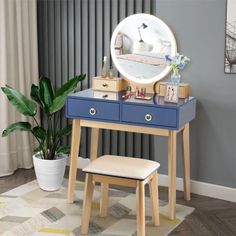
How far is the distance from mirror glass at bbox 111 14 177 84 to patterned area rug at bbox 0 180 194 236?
0.91m

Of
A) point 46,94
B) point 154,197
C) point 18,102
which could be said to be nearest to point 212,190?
point 154,197

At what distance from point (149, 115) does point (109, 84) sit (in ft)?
1.60

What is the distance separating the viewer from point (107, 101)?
329 centimetres

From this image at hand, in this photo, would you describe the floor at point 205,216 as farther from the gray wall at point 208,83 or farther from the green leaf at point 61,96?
the green leaf at point 61,96

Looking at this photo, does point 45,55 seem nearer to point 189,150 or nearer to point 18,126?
point 18,126

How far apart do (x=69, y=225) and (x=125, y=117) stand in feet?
2.52

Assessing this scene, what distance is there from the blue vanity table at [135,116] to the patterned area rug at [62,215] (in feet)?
0.48

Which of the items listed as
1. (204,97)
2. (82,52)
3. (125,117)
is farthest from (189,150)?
(82,52)

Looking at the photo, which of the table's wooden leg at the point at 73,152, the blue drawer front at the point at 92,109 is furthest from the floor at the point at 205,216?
the blue drawer front at the point at 92,109

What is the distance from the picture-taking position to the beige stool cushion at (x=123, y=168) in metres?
2.84

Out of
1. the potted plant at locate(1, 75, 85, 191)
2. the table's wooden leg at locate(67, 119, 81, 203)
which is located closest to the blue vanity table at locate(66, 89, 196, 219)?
the table's wooden leg at locate(67, 119, 81, 203)

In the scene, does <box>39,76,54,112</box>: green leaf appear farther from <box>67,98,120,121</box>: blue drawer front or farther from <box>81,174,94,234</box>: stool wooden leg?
<box>81,174,94,234</box>: stool wooden leg

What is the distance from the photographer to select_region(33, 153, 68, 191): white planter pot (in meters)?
3.72

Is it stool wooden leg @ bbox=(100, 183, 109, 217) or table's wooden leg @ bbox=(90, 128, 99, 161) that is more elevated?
table's wooden leg @ bbox=(90, 128, 99, 161)
